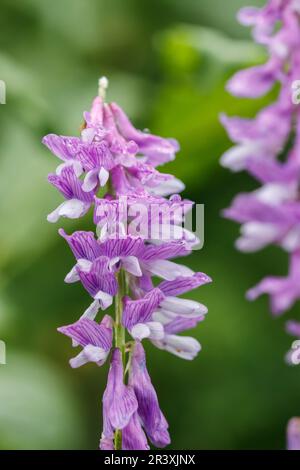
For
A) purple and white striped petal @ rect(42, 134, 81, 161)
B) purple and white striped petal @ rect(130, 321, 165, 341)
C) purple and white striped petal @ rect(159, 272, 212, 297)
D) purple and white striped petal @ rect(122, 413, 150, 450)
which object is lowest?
purple and white striped petal @ rect(122, 413, 150, 450)

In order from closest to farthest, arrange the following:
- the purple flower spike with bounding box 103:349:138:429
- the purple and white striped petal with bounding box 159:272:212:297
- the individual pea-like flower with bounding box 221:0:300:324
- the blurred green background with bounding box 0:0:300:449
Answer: the purple flower spike with bounding box 103:349:138:429, the purple and white striped petal with bounding box 159:272:212:297, the individual pea-like flower with bounding box 221:0:300:324, the blurred green background with bounding box 0:0:300:449

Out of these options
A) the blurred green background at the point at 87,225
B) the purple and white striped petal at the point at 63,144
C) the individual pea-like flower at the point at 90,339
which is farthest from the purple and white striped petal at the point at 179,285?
the blurred green background at the point at 87,225

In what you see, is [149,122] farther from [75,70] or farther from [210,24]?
[210,24]

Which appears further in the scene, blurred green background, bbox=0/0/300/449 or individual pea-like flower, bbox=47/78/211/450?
blurred green background, bbox=0/0/300/449

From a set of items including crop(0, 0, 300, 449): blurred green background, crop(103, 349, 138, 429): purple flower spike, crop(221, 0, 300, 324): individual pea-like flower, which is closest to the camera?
crop(103, 349, 138, 429): purple flower spike

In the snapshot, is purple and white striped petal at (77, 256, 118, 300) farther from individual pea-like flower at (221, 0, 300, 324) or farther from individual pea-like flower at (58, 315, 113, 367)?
individual pea-like flower at (221, 0, 300, 324)

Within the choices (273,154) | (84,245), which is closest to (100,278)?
(84,245)

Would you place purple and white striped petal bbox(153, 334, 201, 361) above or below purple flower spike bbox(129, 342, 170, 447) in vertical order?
above

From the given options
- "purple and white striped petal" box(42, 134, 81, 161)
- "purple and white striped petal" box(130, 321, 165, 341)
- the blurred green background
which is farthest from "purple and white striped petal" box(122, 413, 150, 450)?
the blurred green background
